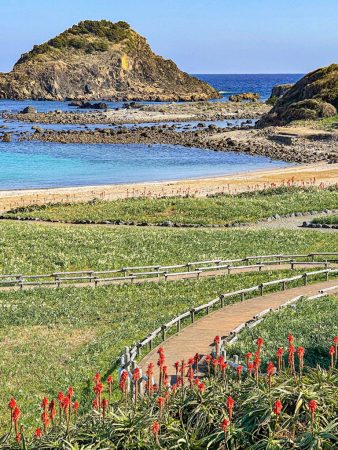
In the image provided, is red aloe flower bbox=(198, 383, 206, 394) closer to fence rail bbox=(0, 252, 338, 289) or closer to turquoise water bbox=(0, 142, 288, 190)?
fence rail bbox=(0, 252, 338, 289)

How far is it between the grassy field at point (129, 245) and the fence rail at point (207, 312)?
20.2 ft

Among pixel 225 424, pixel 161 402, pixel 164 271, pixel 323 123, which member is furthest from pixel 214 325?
pixel 323 123

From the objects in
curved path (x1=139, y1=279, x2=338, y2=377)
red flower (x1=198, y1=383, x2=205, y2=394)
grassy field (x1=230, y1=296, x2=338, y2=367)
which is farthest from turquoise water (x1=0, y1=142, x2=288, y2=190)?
red flower (x1=198, y1=383, x2=205, y2=394)

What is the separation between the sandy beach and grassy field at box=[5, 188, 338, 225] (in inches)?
230

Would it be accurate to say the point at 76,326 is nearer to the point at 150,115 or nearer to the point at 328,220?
the point at 328,220

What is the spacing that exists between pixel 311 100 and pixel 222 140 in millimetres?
18773

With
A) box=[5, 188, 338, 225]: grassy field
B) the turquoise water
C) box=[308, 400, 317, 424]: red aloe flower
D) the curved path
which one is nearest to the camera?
box=[308, 400, 317, 424]: red aloe flower

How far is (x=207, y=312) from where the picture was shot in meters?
25.8

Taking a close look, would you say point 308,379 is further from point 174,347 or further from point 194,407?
point 174,347

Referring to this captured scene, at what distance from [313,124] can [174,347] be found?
8941 centimetres

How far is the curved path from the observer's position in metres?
21.0

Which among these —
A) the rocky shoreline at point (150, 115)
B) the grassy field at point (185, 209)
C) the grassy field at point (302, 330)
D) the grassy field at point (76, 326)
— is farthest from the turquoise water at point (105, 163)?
the grassy field at point (302, 330)

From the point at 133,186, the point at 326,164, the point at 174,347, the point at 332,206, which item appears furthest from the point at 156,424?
the point at 326,164

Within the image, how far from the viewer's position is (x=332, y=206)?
166 feet
